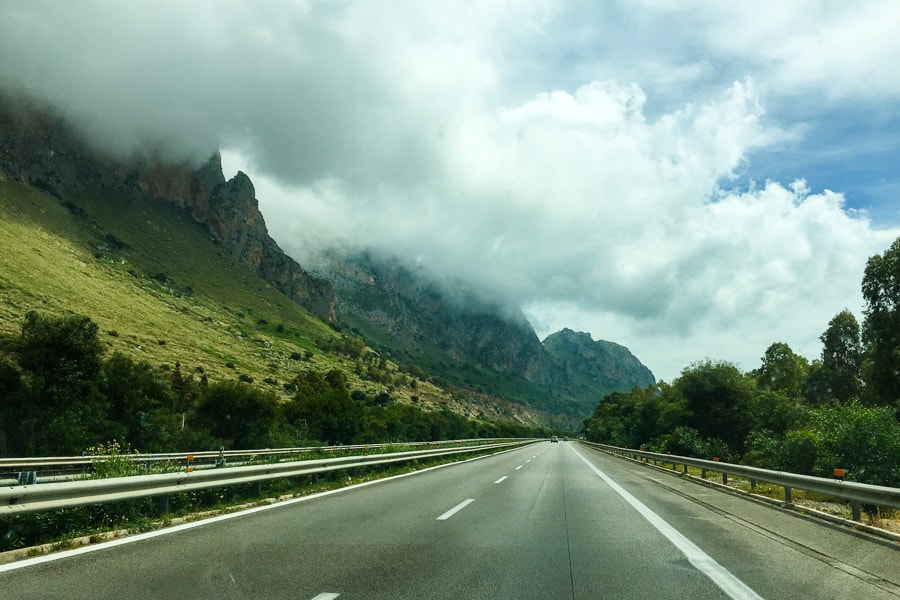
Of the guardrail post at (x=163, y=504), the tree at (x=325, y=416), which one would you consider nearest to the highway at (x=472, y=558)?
the guardrail post at (x=163, y=504)

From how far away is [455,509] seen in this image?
35.1 feet

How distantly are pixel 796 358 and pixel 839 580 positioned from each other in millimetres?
88812

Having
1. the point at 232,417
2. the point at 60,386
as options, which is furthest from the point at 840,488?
the point at 232,417

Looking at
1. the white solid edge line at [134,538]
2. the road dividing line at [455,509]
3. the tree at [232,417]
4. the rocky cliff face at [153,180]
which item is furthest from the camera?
the rocky cliff face at [153,180]

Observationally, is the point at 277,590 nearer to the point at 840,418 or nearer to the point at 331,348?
the point at 840,418

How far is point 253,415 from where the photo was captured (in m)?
58.7

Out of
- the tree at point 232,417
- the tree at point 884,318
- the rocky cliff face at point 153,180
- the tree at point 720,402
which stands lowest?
the tree at point 232,417

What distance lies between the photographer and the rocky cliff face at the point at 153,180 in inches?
4596

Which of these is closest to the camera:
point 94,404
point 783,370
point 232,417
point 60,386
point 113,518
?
point 113,518

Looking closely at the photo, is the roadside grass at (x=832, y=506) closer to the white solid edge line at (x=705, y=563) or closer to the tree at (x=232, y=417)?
the white solid edge line at (x=705, y=563)

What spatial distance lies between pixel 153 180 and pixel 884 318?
152 m

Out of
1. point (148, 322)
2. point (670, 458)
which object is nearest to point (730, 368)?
point (670, 458)

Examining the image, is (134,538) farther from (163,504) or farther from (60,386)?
(60,386)

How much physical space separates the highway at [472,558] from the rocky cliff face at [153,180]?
420ft
